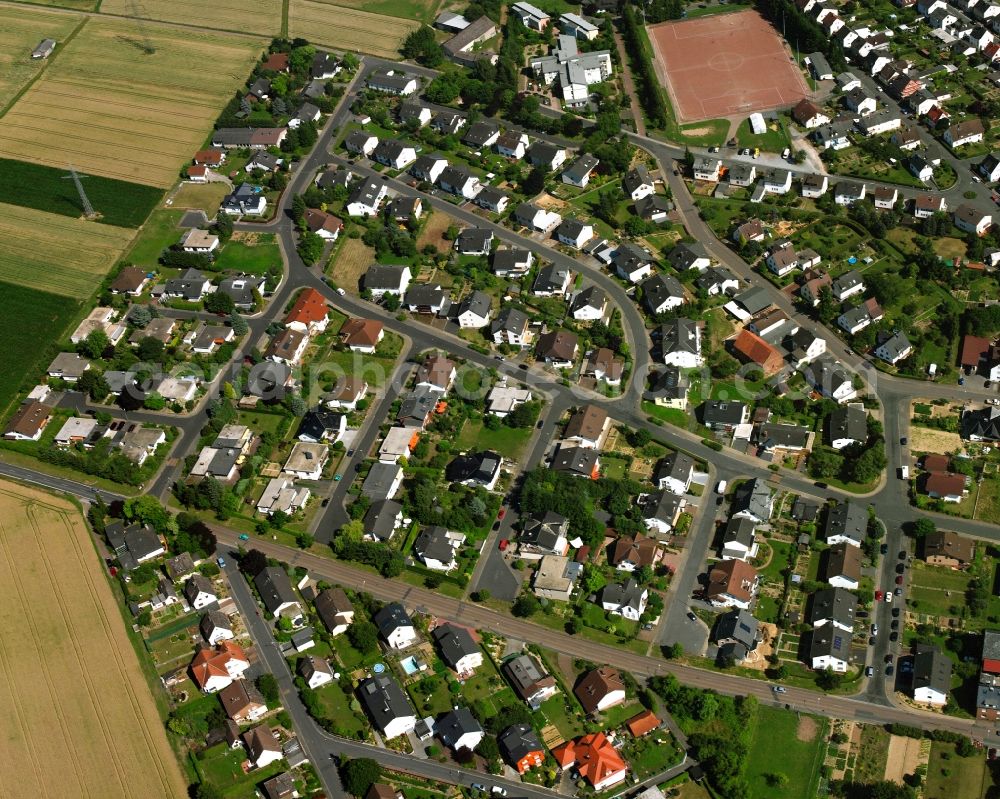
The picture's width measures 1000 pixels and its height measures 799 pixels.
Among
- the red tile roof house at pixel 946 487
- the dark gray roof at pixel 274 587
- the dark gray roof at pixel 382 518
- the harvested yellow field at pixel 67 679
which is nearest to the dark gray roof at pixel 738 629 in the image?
the red tile roof house at pixel 946 487

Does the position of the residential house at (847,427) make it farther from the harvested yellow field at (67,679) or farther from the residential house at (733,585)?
the harvested yellow field at (67,679)

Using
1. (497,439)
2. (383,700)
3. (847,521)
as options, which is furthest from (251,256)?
(847,521)

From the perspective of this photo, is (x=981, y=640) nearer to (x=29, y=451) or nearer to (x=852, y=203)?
(x=852, y=203)

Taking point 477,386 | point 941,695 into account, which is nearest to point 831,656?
point 941,695

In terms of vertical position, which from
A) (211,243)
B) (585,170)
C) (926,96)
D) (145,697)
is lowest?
(145,697)

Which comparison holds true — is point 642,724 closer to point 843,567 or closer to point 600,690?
point 600,690

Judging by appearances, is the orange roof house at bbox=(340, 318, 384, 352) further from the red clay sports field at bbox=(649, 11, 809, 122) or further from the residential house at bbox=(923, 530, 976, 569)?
the residential house at bbox=(923, 530, 976, 569)

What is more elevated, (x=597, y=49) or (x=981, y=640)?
(x=597, y=49)

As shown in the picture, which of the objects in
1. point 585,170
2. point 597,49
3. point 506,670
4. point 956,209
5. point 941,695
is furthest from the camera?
point 597,49
